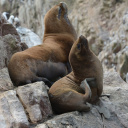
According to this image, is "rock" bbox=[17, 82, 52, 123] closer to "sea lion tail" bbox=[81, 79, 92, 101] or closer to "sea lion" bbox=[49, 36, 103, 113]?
"sea lion" bbox=[49, 36, 103, 113]

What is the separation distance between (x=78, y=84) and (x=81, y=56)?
1.31 feet

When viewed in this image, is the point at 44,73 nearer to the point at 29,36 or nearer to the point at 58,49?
the point at 58,49

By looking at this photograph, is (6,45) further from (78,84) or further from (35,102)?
(35,102)

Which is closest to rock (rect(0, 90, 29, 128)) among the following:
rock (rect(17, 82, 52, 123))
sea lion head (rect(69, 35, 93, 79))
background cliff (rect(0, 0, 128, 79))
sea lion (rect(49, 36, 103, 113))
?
rock (rect(17, 82, 52, 123))

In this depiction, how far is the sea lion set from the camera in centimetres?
331

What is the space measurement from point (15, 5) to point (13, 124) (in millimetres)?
25041

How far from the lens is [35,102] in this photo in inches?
123

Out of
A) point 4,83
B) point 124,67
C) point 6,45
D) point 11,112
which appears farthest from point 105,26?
point 11,112

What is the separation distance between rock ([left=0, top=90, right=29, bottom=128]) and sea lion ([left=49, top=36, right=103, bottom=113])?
0.57 meters

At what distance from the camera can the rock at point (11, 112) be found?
272cm

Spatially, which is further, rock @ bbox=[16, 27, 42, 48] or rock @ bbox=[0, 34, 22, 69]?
rock @ bbox=[16, 27, 42, 48]

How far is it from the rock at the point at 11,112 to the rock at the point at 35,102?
3.8 inches

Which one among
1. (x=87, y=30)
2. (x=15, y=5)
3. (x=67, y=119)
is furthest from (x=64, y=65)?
(x=15, y=5)

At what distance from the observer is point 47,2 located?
2042cm
